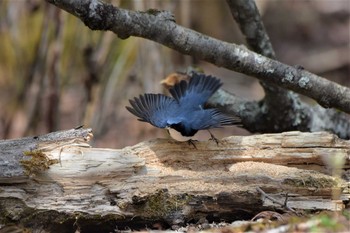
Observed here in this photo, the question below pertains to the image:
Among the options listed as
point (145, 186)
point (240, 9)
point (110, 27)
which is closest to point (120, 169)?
point (145, 186)

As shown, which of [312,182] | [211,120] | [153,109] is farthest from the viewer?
[153,109]

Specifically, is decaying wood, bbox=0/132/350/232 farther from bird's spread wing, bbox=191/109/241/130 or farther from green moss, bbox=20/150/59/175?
bird's spread wing, bbox=191/109/241/130

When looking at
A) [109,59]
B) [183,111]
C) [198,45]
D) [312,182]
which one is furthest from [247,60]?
[109,59]

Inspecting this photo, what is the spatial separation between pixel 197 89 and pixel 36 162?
156cm

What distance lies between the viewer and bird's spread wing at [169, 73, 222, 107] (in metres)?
4.59

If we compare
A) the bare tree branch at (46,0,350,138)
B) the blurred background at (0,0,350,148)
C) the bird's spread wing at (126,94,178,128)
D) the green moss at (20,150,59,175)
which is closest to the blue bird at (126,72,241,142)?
the bird's spread wing at (126,94,178,128)

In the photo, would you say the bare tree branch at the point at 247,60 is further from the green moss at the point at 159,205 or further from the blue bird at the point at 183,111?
the green moss at the point at 159,205

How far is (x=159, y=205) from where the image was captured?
345 centimetres

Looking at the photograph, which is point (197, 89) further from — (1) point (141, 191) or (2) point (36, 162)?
Result: (2) point (36, 162)

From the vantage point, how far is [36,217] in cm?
338

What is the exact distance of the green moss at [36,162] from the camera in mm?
3367

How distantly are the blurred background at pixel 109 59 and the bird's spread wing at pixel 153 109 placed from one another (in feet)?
6.47

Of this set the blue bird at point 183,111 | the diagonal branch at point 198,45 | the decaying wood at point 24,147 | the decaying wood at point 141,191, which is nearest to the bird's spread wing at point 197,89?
the blue bird at point 183,111

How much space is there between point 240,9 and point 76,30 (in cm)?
286
